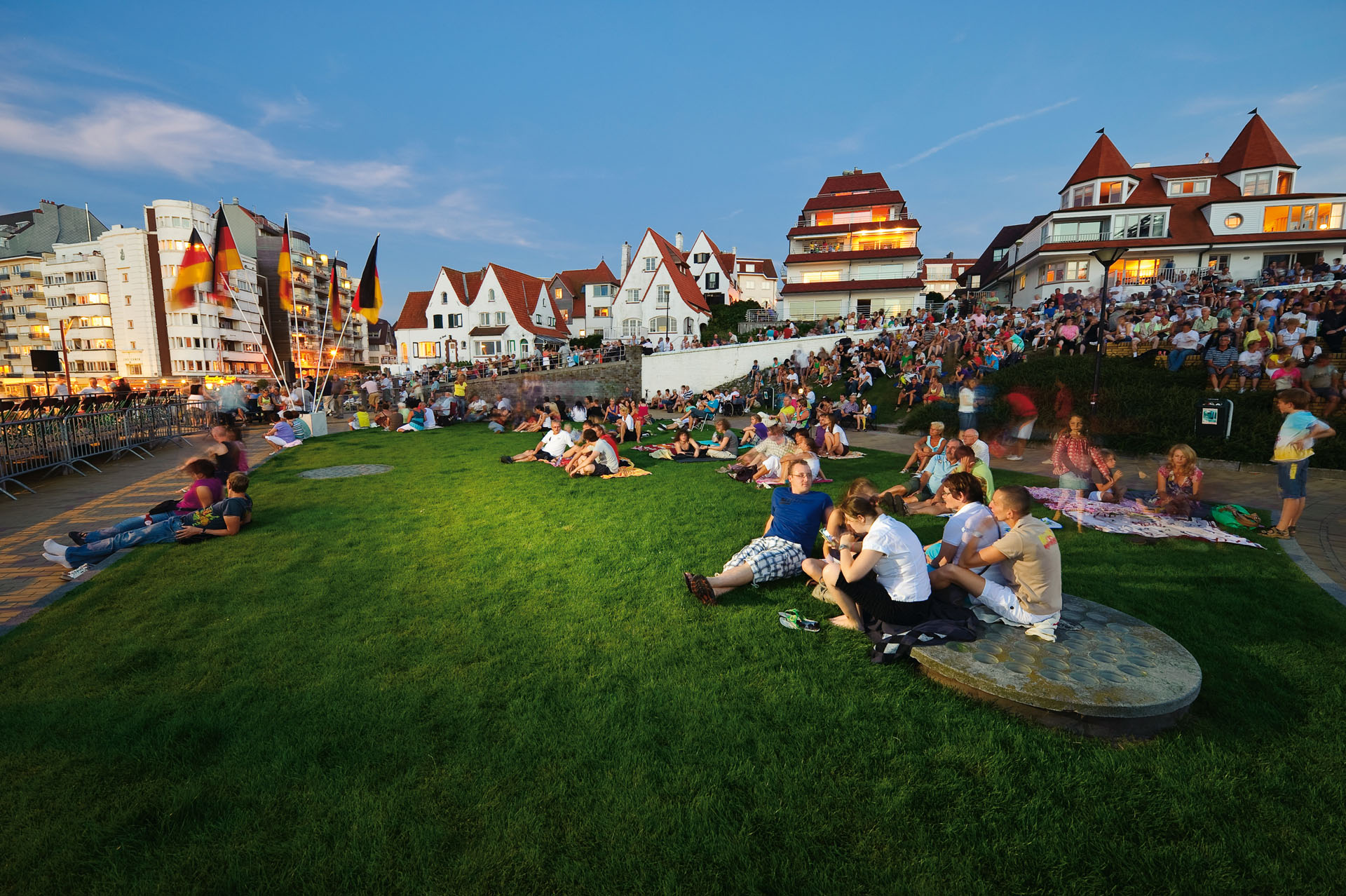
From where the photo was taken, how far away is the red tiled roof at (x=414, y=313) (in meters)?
56.6

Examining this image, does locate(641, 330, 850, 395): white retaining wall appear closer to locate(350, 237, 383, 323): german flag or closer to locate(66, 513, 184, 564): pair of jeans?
locate(350, 237, 383, 323): german flag

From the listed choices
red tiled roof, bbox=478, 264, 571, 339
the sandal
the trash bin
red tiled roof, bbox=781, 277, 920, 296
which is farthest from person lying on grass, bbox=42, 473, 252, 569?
red tiled roof, bbox=478, 264, 571, 339

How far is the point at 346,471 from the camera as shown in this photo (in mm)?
12820

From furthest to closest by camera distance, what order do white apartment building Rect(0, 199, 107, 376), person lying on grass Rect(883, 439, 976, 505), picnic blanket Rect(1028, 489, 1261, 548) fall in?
white apartment building Rect(0, 199, 107, 376) < person lying on grass Rect(883, 439, 976, 505) < picnic blanket Rect(1028, 489, 1261, 548)

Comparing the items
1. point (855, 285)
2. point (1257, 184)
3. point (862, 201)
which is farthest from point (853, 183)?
point (1257, 184)

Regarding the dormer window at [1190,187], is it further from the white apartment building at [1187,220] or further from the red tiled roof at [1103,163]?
the red tiled roof at [1103,163]

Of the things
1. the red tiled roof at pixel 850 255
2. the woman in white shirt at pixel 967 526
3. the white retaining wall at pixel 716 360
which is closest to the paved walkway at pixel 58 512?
the woman in white shirt at pixel 967 526

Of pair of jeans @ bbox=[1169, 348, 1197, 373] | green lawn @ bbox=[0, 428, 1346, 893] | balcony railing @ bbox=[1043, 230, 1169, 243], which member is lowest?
green lawn @ bbox=[0, 428, 1346, 893]

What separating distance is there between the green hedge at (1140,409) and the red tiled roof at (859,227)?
101 feet

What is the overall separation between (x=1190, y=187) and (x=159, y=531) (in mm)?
53983

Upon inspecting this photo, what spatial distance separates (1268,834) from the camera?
279 cm

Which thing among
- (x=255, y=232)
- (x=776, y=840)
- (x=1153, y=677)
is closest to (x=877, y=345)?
(x=1153, y=677)

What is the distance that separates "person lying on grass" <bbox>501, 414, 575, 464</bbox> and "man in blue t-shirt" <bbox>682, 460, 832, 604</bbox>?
25.3ft

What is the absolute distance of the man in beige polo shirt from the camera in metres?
4.29
